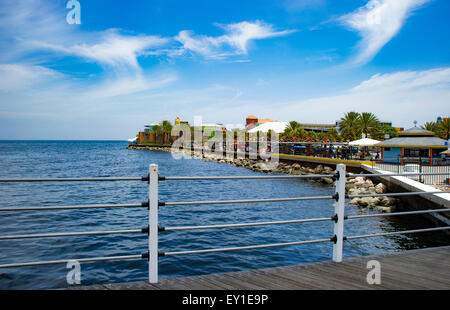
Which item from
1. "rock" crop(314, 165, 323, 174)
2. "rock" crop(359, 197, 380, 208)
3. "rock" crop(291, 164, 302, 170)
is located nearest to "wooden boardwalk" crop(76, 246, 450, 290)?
"rock" crop(359, 197, 380, 208)

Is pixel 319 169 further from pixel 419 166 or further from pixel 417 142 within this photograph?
pixel 419 166

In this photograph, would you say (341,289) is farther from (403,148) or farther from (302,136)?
(302,136)

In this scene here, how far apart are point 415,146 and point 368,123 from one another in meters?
24.3

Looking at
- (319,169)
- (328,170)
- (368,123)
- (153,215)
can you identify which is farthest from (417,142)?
(153,215)

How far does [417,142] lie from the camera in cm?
2788

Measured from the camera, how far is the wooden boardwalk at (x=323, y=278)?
11.1ft

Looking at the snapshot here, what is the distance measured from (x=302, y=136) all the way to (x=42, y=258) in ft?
151

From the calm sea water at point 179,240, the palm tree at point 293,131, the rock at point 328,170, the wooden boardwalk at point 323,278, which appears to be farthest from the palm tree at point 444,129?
the wooden boardwalk at point 323,278

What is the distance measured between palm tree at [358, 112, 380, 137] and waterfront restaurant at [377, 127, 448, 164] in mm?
20669

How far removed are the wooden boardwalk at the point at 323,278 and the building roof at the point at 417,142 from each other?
88.9 feet

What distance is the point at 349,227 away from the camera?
44.9 feet

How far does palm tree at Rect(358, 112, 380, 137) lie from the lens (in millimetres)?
50375
